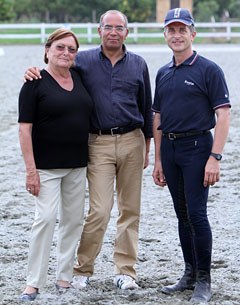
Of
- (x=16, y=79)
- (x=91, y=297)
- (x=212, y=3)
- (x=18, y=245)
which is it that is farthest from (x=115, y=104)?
(x=212, y=3)

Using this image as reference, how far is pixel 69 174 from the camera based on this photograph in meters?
5.02

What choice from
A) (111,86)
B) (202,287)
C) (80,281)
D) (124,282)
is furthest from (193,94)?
(80,281)

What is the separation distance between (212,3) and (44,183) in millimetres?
48266

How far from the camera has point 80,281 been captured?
17.2 feet

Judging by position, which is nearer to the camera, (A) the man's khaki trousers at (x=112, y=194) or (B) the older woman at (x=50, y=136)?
(B) the older woman at (x=50, y=136)

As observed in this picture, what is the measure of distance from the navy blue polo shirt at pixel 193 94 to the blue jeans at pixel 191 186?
99mm

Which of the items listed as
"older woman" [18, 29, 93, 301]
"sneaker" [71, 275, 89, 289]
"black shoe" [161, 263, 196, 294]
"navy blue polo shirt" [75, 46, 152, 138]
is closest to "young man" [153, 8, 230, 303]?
"black shoe" [161, 263, 196, 294]

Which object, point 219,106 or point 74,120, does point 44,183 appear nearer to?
point 74,120

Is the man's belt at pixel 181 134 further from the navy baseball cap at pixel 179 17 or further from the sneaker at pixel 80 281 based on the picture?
the sneaker at pixel 80 281

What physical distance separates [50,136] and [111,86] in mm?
541

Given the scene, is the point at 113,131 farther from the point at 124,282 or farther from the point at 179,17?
the point at 124,282

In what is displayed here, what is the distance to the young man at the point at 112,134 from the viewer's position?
5.10 meters

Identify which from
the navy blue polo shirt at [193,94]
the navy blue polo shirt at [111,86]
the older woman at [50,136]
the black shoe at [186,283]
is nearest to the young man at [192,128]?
the navy blue polo shirt at [193,94]

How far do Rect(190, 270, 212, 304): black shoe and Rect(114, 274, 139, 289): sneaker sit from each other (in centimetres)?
48
